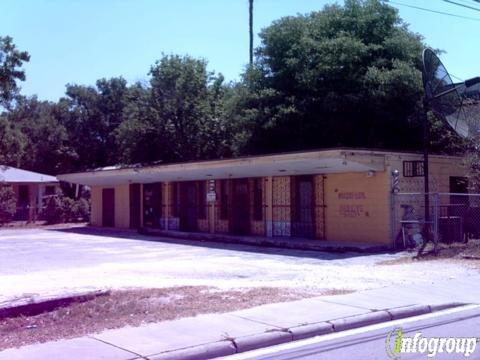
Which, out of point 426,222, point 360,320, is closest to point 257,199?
point 426,222

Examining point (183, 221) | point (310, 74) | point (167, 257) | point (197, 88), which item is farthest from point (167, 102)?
point (167, 257)

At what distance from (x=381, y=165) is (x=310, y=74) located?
751 centimetres

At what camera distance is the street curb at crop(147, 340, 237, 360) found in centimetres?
711

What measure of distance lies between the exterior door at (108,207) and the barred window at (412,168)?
1981cm

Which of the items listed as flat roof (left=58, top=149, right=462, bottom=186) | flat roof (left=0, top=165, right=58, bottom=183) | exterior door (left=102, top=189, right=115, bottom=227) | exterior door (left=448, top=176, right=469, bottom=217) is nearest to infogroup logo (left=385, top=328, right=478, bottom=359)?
flat roof (left=58, top=149, right=462, bottom=186)

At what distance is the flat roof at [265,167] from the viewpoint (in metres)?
19.7

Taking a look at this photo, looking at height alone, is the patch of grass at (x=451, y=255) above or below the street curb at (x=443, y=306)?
above

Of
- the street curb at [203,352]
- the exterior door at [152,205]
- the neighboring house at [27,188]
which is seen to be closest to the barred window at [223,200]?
the exterior door at [152,205]

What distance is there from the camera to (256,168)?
2373cm

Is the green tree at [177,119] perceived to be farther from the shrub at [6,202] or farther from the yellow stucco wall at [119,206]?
the shrub at [6,202]

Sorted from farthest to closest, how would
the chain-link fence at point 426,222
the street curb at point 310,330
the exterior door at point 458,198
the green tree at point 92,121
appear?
the green tree at point 92,121
the exterior door at point 458,198
the chain-link fence at point 426,222
the street curb at point 310,330

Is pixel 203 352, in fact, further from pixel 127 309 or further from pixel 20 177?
pixel 20 177

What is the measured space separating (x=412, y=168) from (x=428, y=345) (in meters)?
14.6

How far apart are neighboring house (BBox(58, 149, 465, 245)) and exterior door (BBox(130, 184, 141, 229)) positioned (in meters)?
0.06
